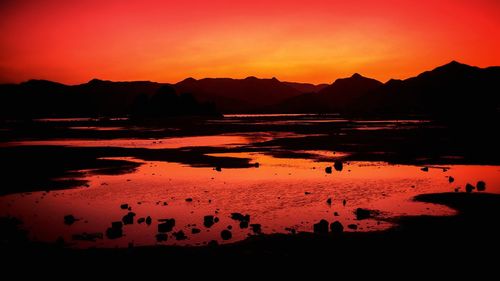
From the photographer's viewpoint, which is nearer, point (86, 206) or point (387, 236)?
point (387, 236)

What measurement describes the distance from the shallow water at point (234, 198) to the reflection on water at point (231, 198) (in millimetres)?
49

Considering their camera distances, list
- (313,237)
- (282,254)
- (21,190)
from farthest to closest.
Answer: (21,190), (313,237), (282,254)

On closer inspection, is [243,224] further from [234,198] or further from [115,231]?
[234,198]

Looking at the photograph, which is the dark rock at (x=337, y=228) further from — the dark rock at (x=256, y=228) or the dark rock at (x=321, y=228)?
the dark rock at (x=256, y=228)

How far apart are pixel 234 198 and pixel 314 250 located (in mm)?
11446

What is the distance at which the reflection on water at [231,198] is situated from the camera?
1945 cm

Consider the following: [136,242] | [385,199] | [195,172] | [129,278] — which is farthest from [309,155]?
[129,278]

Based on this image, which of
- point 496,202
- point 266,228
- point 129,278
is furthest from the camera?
point 496,202

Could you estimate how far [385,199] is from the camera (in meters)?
25.8

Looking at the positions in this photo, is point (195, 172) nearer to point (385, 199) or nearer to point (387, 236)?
point (385, 199)

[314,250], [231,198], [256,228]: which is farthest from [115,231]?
[231,198]

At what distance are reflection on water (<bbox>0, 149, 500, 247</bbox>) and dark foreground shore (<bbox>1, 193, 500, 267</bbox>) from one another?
4.36ft

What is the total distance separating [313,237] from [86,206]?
13.9 metres

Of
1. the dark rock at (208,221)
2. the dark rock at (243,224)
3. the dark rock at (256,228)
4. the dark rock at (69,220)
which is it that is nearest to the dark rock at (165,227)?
the dark rock at (208,221)
